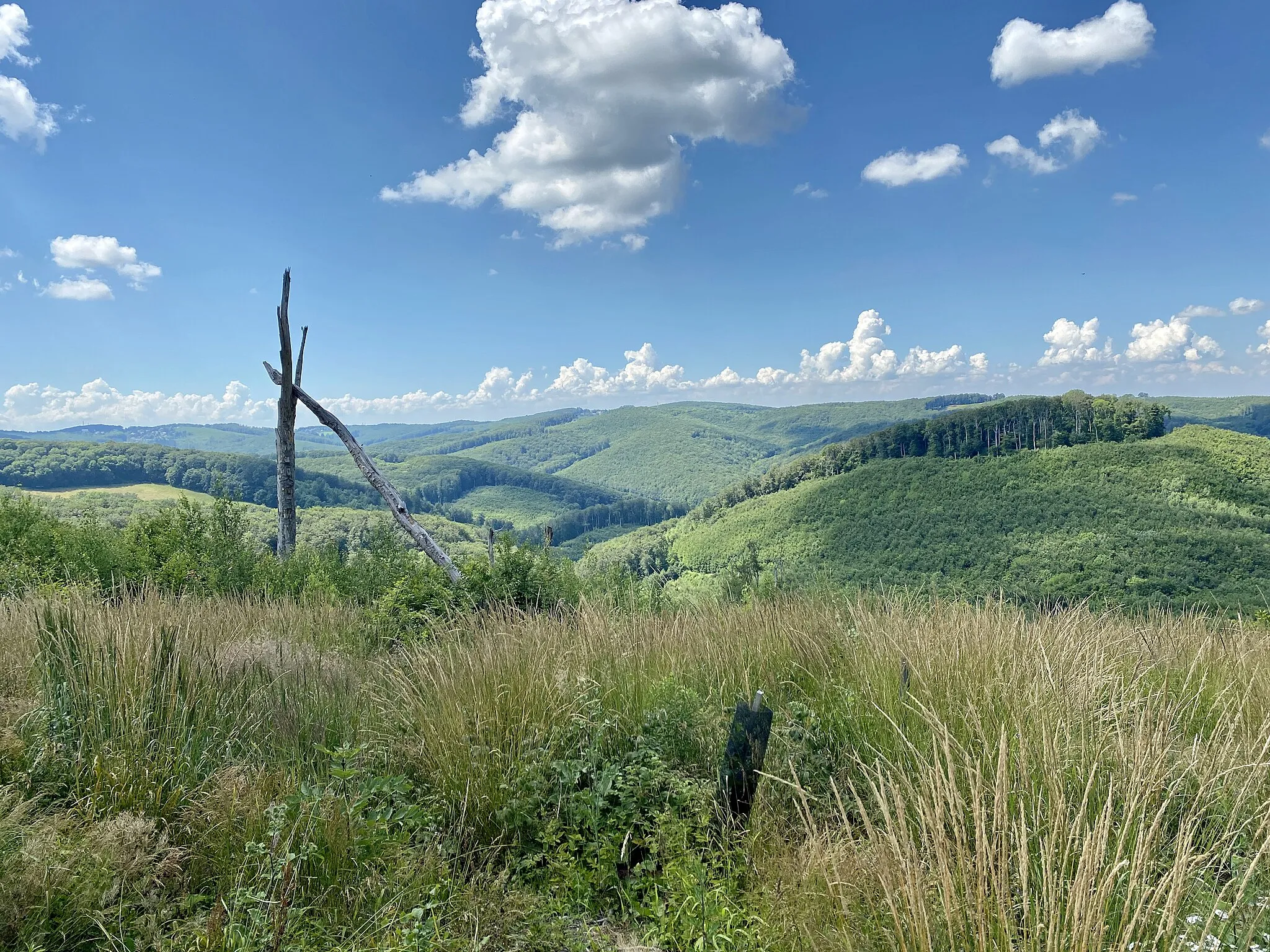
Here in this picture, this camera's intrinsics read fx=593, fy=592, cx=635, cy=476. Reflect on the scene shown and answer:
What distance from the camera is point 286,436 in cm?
1099

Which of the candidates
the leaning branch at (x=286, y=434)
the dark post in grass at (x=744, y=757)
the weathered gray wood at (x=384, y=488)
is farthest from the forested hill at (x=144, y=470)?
the dark post in grass at (x=744, y=757)

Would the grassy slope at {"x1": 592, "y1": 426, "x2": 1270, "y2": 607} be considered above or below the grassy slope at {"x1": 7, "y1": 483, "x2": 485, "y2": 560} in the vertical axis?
below

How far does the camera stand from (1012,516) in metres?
87.2

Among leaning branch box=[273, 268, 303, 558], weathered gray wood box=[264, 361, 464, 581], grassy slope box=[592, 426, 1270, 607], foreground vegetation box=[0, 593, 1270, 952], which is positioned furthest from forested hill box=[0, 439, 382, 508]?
foreground vegetation box=[0, 593, 1270, 952]

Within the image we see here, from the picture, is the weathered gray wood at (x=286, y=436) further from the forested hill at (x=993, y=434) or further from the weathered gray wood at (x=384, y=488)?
the forested hill at (x=993, y=434)

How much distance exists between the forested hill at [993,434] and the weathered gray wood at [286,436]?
12059 centimetres

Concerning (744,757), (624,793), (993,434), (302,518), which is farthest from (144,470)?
(993,434)

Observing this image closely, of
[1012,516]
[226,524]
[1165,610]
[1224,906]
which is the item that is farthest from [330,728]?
[1012,516]

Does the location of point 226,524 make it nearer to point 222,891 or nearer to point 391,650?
point 391,650

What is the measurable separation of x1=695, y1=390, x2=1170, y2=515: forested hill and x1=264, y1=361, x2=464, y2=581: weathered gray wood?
12060 cm

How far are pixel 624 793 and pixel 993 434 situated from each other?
131770 millimetres

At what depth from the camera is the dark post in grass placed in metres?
3.21

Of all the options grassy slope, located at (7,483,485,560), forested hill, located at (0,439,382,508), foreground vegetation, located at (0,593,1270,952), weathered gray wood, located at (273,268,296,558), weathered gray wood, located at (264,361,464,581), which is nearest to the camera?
foreground vegetation, located at (0,593,1270,952)

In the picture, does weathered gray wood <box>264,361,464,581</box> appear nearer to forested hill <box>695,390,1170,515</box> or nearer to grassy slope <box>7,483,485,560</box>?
grassy slope <box>7,483,485,560</box>
